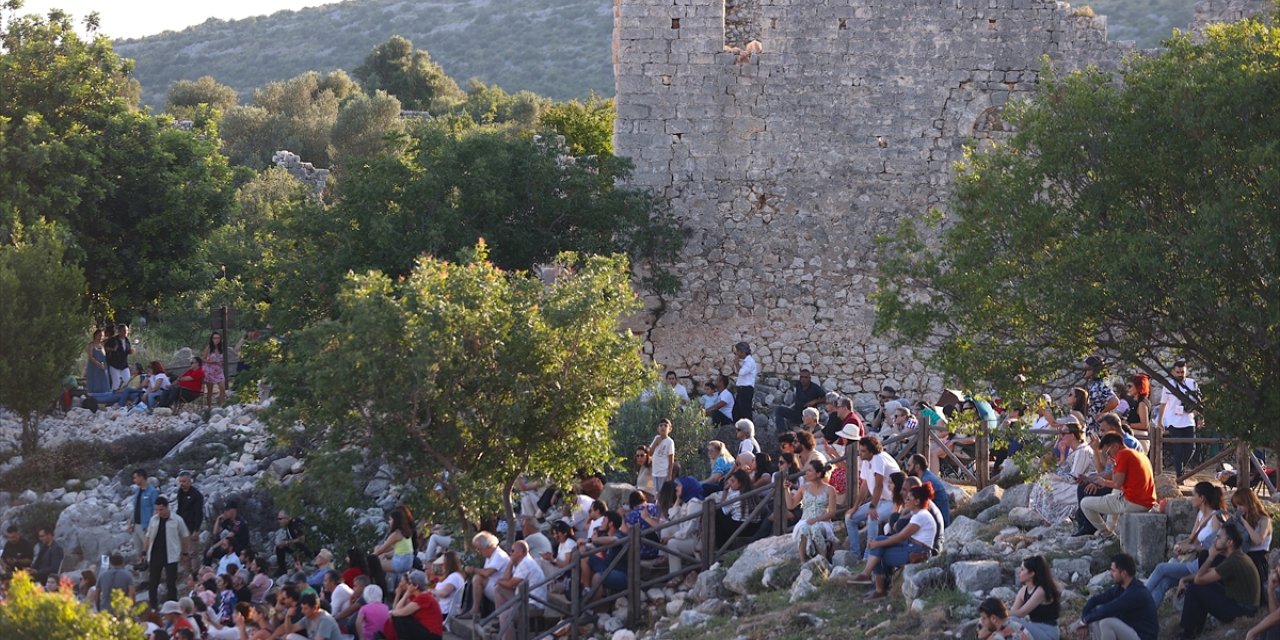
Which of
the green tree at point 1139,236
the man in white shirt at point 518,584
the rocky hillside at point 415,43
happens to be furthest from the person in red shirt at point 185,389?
the rocky hillside at point 415,43

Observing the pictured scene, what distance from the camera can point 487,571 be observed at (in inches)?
578

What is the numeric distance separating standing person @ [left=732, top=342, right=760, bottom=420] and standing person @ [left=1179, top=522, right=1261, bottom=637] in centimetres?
1021

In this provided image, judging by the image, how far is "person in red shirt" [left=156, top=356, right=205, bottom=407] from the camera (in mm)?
24547

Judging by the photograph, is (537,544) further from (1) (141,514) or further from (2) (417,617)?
(1) (141,514)

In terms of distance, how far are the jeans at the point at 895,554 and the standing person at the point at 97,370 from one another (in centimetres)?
1454

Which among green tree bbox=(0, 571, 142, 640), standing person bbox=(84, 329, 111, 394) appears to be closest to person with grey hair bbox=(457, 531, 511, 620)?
green tree bbox=(0, 571, 142, 640)

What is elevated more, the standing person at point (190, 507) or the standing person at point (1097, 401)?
the standing person at point (1097, 401)

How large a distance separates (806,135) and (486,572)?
998cm

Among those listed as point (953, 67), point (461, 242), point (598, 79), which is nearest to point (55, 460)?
point (461, 242)

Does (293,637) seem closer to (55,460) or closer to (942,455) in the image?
(942,455)

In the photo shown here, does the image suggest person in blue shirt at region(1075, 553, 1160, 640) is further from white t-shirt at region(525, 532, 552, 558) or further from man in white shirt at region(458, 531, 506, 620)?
white t-shirt at region(525, 532, 552, 558)

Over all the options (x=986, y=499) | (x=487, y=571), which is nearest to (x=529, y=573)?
(x=487, y=571)

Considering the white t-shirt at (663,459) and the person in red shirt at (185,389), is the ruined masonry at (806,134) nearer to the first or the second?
the white t-shirt at (663,459)

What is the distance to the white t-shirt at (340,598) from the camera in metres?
15.1
